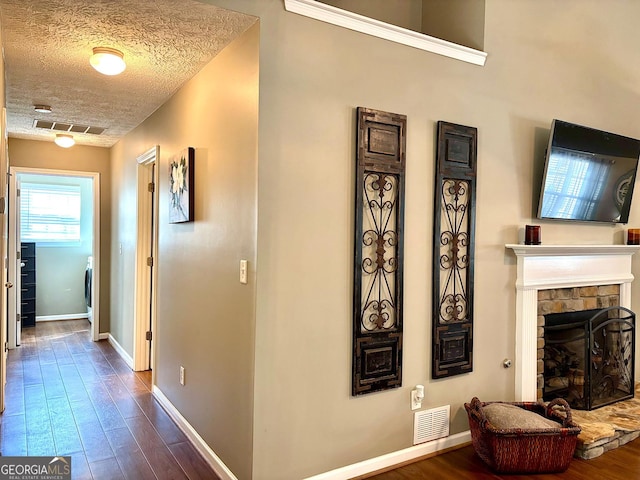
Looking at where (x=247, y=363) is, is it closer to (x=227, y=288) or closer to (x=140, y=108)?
(x=227, y=288)

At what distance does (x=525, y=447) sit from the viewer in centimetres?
246

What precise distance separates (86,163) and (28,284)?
6.86 ft

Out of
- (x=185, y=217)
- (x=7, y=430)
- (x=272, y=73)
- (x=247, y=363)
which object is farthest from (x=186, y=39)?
(x=7, y=430)

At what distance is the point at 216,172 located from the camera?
2609 mm

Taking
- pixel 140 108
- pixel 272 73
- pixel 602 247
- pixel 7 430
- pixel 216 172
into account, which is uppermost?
pixel 140 108

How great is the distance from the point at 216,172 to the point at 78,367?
114 inches

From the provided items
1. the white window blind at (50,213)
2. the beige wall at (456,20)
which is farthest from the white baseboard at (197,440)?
the white window blind at (50,213)

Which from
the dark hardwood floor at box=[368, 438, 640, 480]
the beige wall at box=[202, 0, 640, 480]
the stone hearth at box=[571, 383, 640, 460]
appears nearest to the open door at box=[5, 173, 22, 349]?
the beige wall at box=[202, 0, 640, 480]

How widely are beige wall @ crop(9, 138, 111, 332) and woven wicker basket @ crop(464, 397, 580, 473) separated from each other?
457 centimetres

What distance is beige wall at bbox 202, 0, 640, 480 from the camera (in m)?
2.18

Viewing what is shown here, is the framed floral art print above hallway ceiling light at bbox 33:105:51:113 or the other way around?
the other way around

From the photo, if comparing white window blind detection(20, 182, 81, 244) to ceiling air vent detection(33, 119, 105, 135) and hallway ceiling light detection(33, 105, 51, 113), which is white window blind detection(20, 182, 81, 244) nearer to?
ceiling air vent detection(33, 119, 105, 135)

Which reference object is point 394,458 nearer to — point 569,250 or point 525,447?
point 525,447

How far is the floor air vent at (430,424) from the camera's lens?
2.63m
